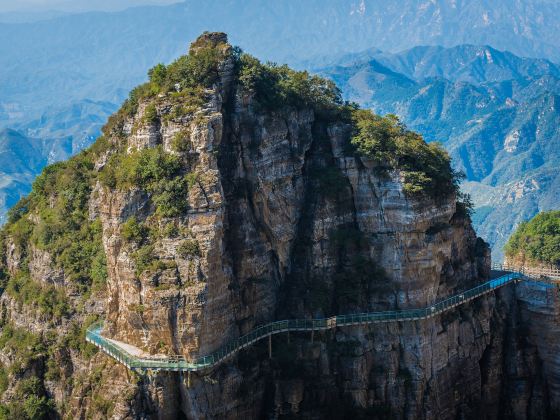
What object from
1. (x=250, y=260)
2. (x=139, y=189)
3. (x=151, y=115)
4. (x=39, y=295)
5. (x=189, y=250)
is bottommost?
(x=39, y=295)

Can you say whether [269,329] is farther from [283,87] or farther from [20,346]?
[20,346]

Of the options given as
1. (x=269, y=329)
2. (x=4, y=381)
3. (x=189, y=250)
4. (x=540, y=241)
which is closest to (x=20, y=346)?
(x=4, y=381)

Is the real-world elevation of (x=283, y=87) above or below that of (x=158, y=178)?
above

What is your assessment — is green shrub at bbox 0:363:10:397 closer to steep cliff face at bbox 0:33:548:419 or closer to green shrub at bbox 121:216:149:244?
steep cliff face at bbox 0:33:548:419

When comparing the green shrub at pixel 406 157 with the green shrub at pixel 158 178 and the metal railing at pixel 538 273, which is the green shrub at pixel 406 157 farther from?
the green shrub at pixel 158 178

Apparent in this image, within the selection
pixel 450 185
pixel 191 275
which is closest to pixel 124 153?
pixel 191 275

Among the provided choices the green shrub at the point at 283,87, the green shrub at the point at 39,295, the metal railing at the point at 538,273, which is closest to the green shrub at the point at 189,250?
the green shrub at the point at 283,87
